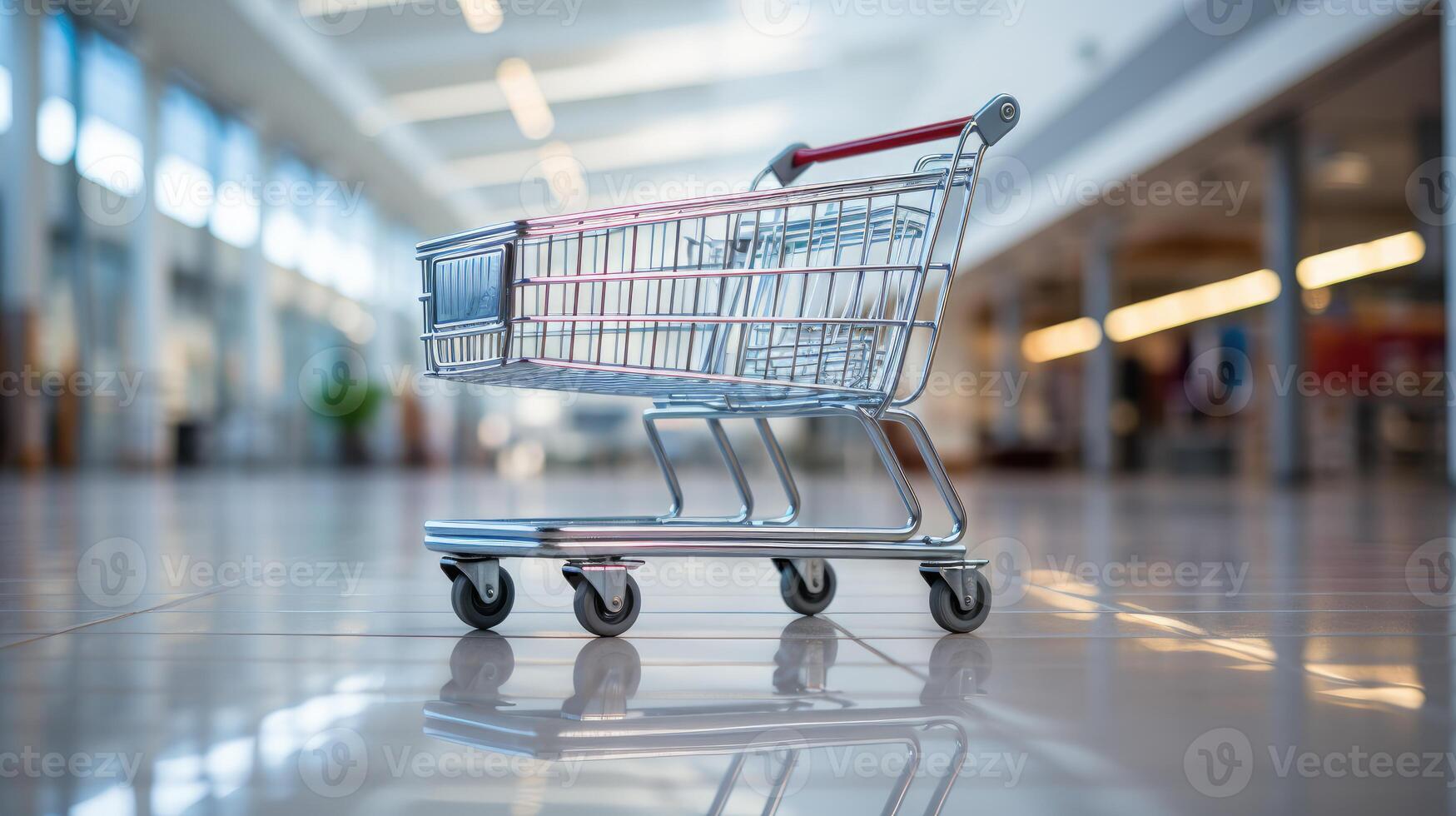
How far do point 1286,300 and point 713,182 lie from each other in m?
10.6

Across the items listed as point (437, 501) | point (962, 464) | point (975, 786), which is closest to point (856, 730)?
point (975, 786)

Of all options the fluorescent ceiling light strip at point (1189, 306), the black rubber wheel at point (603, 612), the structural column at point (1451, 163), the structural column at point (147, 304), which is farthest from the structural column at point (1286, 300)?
the structural column at point (147, 304)

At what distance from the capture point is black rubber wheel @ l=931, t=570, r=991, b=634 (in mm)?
1787

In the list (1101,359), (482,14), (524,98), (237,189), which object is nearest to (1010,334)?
(1101,359)

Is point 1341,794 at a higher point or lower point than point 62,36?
lower

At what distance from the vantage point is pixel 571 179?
1794 cm

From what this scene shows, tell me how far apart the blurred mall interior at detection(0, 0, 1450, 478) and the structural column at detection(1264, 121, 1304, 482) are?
0.03 m

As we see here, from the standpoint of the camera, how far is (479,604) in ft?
5.85

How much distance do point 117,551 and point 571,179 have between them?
608 inches

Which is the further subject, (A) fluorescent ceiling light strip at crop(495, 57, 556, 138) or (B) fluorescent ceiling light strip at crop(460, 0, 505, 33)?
(A) fluorescent ceiling light strip at crop(495, 57, 556, 138)

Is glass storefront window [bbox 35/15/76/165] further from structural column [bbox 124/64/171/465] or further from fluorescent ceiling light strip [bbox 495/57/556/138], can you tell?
fluorescent ceiling light strip [bbox 495/57/556/138]

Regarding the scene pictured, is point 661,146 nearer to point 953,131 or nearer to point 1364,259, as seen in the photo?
point 1364,259

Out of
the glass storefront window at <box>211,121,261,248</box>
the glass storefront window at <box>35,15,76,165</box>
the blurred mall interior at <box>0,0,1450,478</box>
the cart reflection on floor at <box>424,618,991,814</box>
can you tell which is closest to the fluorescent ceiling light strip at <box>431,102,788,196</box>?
the blurred mall interior at <box>0,0,1450,478</box>

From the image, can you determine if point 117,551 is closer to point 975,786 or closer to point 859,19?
point 975,786
